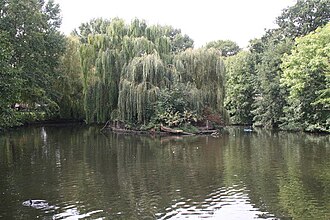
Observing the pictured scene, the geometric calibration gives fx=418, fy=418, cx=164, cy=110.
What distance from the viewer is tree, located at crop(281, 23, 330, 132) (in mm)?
31297

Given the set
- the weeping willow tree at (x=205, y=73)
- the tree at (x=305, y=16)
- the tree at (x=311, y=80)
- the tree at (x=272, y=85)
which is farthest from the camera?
the tree at (x=305, y=16)

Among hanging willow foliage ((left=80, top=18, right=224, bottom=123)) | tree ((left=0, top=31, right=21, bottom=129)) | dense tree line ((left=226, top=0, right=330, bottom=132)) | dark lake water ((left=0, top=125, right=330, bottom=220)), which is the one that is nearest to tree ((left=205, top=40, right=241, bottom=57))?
dense tree line ((left=226, top=0, right=330, bottom=132))

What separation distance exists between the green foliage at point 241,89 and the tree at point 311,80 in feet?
38.9

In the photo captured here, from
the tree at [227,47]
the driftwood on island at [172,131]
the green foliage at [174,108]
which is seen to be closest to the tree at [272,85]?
the green foliage at [174,108]

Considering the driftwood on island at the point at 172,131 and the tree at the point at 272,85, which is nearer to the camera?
the driftwood on island at the point at 172,131

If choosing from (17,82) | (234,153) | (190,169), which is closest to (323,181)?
(190,169)

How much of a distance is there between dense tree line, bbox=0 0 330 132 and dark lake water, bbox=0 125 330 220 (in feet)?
34.2

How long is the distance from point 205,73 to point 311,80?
842 centimetres

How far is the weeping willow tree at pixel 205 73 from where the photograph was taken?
114 ft

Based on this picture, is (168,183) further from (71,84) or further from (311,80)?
(71,84)

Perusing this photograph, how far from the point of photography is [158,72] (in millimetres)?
32812

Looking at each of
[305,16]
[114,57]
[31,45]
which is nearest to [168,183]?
[114,57]

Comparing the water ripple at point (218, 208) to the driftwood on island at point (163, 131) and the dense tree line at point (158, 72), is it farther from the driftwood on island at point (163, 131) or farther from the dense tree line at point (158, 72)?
the dense tree line at point (158, 72)

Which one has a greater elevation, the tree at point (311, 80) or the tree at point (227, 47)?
the tree at point (227, 47)
